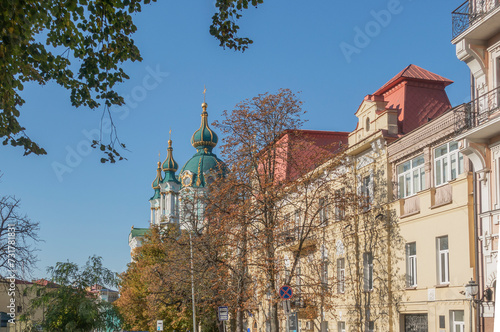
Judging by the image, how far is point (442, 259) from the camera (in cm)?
2355

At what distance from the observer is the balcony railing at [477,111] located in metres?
19.9

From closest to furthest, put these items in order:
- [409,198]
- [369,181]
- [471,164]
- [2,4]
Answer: [2,4]
[471,164]
[409,198]
[369,181]

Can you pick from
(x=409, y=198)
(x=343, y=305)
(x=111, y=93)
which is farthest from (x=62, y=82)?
(x=343, y=305)

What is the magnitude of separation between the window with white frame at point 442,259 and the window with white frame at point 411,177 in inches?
87.5

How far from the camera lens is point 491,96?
2012cm

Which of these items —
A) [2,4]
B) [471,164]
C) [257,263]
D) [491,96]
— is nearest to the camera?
[2,4]

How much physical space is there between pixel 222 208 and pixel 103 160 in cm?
1984

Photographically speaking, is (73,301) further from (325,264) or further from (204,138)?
(204,138)

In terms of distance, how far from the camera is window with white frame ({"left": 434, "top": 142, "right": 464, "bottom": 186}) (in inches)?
886

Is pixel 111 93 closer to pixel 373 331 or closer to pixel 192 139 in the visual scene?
pixel 373 331

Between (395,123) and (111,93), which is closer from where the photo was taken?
(111,93)

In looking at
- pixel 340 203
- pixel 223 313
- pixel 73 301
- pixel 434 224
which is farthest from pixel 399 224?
pixel 73 301

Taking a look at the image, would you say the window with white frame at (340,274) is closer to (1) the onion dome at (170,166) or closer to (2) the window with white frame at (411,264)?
(2) the window with white frame at (411,264)

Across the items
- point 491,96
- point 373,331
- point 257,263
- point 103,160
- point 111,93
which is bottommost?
point 373,331
